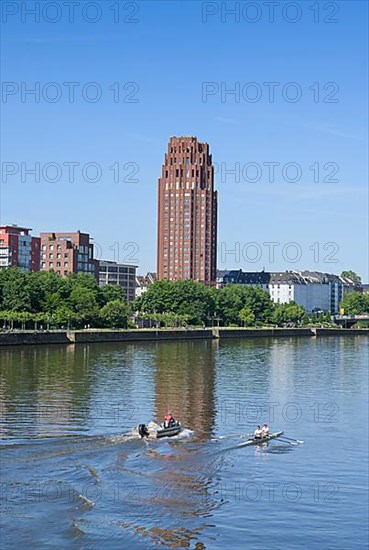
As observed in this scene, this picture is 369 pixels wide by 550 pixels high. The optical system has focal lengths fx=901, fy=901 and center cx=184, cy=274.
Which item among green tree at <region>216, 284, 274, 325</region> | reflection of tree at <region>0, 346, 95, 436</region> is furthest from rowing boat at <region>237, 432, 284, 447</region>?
green tree at <region>216, 284, 274, 325</region>

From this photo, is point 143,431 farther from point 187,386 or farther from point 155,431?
point 187,386

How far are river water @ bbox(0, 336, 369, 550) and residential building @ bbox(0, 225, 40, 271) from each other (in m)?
88.2

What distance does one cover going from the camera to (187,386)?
6700cm

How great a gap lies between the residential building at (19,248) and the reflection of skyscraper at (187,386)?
5480 centimetres

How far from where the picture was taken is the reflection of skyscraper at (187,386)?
2020 inches

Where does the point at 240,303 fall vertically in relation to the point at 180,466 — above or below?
above

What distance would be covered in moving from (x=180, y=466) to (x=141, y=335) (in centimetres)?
9120

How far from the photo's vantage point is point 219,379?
73.3 m

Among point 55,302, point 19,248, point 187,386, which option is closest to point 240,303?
point 19,248

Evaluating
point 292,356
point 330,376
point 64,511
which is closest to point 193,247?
point 292,356

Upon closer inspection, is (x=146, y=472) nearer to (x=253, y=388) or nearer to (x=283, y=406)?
(x=283, y=406)

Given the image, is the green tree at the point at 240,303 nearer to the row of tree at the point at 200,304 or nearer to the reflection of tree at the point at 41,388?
the row of tree at the point at 200,304

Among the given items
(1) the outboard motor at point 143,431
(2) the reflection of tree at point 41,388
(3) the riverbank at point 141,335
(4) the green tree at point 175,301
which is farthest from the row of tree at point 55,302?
(1) the outboard motor at point 143,431

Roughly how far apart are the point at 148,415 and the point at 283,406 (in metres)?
10.9
